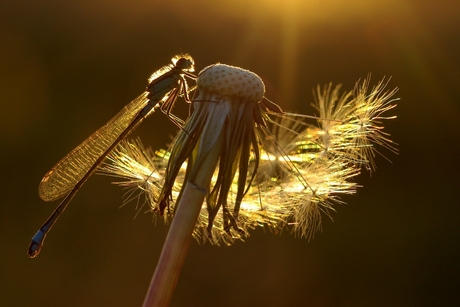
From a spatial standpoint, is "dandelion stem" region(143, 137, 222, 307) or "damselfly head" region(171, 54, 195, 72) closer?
"dandelion stem" region(143, 137, 222, 307)

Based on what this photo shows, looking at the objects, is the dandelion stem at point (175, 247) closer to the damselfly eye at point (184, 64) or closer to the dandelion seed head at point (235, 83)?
the dandelion seed head at point (235, 83)

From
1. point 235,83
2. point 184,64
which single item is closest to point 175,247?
point 235,83

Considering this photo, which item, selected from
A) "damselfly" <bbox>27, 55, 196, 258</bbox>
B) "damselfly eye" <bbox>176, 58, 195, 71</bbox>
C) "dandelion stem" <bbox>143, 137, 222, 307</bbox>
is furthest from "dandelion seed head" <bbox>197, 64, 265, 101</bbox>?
"damselfly eye" <bbox>176, 58, 195, 71</bbox>

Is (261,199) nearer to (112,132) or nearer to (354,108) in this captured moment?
(354,108)

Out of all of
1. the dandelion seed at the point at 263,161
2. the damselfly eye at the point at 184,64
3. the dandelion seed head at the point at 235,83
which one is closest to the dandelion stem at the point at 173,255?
the dandelion seed at the point at 263,161

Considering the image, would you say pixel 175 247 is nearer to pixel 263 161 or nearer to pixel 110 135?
pixel 263 161

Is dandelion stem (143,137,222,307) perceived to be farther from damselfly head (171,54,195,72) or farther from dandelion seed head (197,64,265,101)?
damselfly head (171,54,195,72)

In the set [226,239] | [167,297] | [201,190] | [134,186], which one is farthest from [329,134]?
[167,297]
